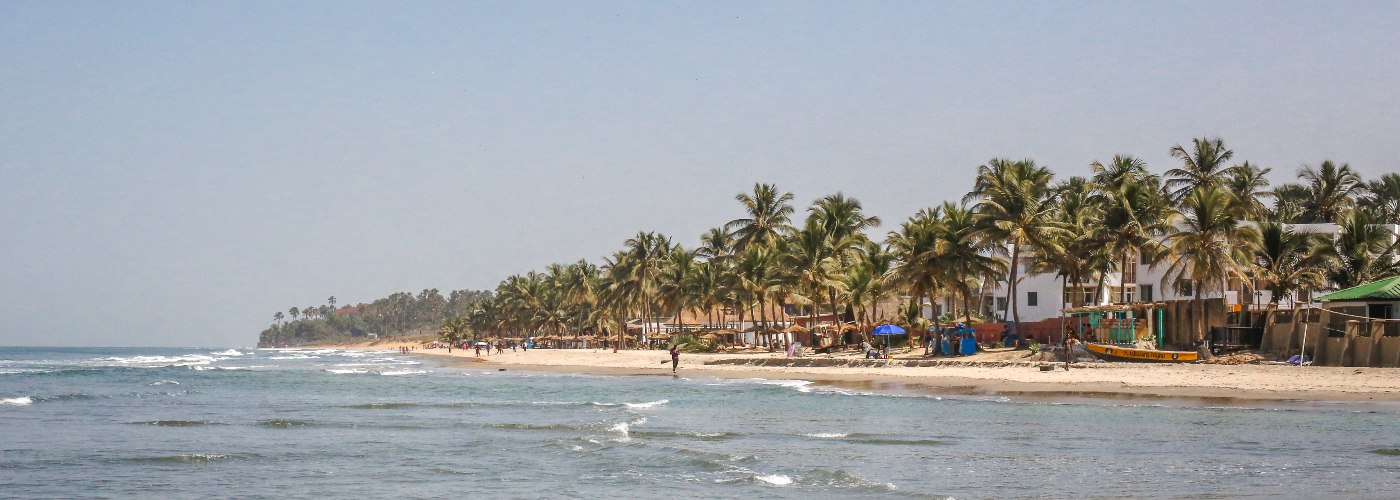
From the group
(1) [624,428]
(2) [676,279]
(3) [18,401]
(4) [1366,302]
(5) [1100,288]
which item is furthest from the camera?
(2) [676,279]

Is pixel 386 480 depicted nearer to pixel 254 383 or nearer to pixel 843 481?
pixel 843 481

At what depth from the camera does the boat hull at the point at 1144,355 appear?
112 feet

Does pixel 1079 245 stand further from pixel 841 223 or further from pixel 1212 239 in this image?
pixel 841 223

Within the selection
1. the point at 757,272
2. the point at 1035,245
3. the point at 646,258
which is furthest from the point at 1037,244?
the point at 646,258

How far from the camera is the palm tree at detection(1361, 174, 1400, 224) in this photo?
65188mm

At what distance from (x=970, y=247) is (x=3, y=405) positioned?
3328 cm

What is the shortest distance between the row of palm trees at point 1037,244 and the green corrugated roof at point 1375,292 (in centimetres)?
334

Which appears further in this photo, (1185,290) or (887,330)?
(887,330)

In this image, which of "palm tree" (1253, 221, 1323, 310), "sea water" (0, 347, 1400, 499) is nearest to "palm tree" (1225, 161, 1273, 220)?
"palm tree" (1253, 221, 1323, 310)

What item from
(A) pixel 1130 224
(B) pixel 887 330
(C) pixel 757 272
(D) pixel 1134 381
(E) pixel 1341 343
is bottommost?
(D) pixel 1134 381

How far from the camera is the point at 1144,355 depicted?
34.6 m

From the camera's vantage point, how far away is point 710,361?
173 ft

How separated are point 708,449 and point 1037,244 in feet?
93.6

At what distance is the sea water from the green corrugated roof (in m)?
11.1
